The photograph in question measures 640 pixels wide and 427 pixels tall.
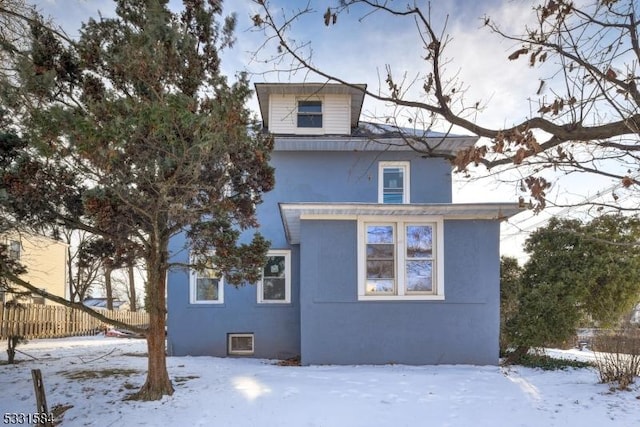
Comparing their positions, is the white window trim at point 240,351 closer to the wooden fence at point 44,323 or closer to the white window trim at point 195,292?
the white window trim at point 195,292

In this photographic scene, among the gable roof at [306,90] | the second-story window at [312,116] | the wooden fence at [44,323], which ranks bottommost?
the wooden fence at [44,323]

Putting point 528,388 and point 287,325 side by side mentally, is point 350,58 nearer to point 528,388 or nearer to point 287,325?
point 528,388

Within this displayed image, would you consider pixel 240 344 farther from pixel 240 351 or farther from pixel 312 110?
pixel 312 110

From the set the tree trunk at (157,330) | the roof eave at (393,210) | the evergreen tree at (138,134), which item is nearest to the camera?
the evergreen tree at (138,134)

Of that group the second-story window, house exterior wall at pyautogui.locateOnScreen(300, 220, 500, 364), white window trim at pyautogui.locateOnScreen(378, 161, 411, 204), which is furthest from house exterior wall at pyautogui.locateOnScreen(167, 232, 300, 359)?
the second-story window

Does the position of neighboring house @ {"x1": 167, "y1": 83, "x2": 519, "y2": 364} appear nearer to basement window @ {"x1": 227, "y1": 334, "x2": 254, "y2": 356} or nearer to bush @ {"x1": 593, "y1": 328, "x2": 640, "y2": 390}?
bush @ {"x1": 593, "y1": 328, "x2": 640, "y2": 390}

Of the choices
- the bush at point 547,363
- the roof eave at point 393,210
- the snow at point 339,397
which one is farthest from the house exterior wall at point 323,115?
the bush at point 547,363

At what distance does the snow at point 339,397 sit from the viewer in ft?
17.5

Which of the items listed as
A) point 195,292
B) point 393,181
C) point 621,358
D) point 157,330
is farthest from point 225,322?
point 621,358

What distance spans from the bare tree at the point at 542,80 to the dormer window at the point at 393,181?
22.5ft

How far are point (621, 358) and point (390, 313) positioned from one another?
3889mm

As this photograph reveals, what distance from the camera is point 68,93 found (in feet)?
19.2

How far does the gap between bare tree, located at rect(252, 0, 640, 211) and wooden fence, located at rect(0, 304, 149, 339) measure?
1228 cm

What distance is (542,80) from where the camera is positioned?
145 inches
